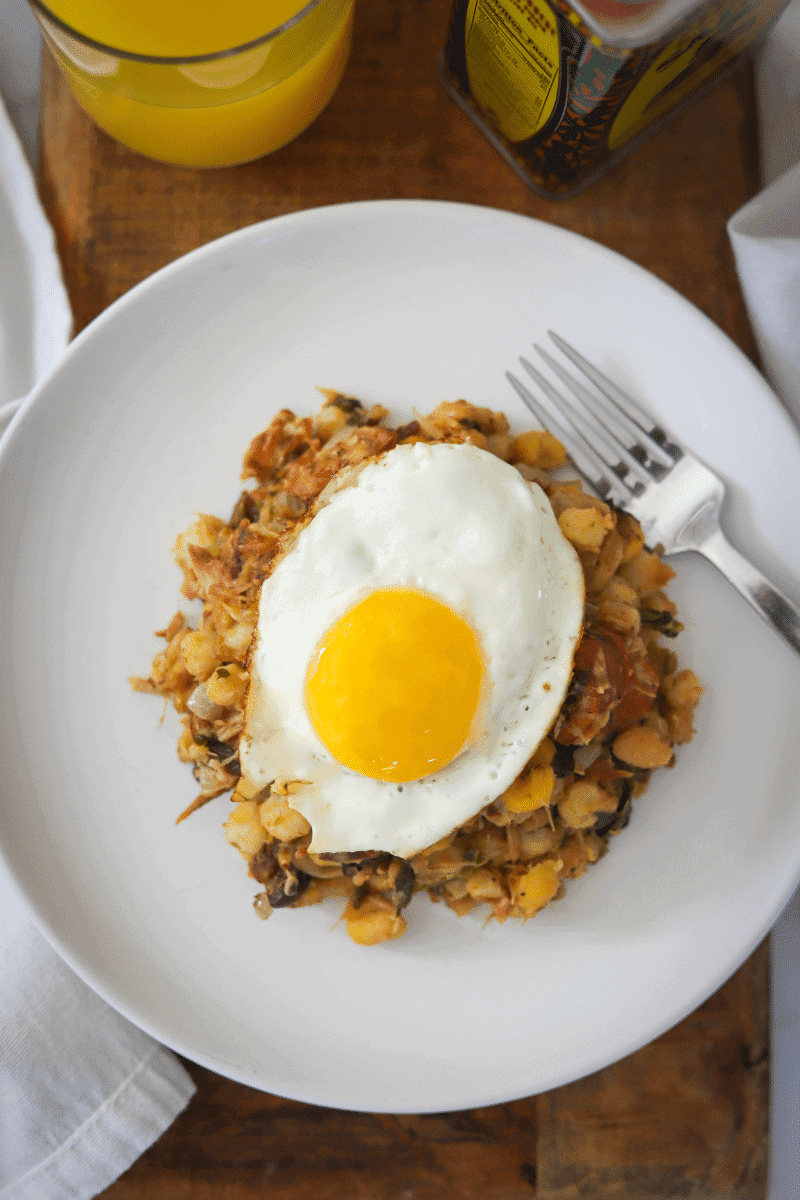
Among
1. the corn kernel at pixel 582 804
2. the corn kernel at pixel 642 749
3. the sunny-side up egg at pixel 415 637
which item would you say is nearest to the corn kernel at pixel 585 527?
the sunny-side up egg at pixel 415 637

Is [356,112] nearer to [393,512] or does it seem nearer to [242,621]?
[393,512]

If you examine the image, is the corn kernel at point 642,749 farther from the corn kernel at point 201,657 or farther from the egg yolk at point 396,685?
the corn kernel at point 201,657

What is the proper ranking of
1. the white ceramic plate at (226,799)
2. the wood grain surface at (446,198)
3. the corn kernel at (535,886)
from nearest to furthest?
the corn kernel at (535,886) → the white ceramic plate at (226,799) → the wood grain surface at (446,198)

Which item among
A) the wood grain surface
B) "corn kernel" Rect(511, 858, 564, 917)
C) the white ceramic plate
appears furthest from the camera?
the wood grain surface

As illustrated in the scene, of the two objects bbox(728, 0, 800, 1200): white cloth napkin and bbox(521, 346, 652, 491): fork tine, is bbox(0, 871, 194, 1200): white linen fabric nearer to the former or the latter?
bbox(728, 0, 800, 1200): white cloth napkin

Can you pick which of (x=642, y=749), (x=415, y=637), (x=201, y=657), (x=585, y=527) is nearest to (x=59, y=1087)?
(x=201, y=657)

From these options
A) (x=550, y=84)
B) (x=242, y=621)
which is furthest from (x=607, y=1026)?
(x=550, y=84)

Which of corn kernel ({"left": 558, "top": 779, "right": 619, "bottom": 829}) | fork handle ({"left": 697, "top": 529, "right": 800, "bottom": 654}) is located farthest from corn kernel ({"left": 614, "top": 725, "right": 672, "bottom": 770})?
fork handle ({"left": 697, "top": 529, "right": 800, "bottom": 654})
